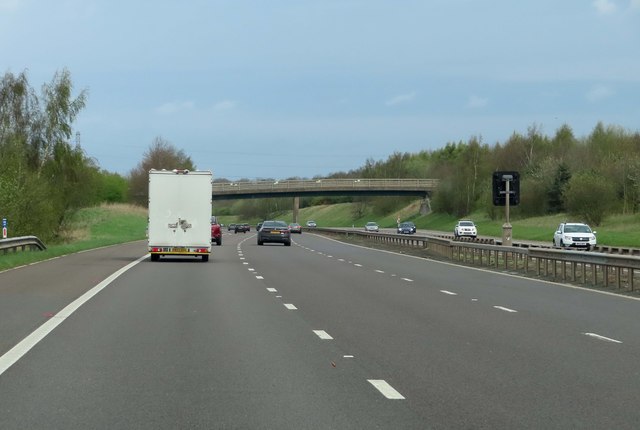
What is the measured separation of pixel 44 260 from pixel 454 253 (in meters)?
17.2

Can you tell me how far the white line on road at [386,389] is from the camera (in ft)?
27.5

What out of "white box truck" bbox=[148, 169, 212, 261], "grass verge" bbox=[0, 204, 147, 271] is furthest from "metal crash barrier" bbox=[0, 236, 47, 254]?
"white box truck" bbox=[148, 169, 212, 261]

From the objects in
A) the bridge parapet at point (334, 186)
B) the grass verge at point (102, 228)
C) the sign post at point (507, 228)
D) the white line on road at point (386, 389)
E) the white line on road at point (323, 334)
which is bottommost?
the grass verge at point (102, 228)

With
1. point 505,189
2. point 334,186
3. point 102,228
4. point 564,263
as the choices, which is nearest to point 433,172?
point 334,186

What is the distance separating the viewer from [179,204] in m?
33.2

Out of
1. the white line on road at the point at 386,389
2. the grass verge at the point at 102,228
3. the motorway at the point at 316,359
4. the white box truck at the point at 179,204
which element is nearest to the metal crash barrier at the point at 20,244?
the grass verge at the point at 102,228

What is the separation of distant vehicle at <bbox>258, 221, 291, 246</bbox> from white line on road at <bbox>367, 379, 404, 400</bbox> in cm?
4906

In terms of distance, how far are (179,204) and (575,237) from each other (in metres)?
24.4

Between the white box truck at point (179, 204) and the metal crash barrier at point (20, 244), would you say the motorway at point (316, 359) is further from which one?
the metal crash barrier at point (20, 244)

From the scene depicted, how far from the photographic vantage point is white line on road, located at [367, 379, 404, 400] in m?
8.38

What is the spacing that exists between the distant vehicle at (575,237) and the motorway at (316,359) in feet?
92.9

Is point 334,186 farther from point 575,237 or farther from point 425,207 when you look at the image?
point 575,237

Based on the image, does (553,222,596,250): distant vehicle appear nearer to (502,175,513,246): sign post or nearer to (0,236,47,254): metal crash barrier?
(502,175,513,246): sign post

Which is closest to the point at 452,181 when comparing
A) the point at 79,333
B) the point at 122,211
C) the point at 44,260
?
the point at 122,211
